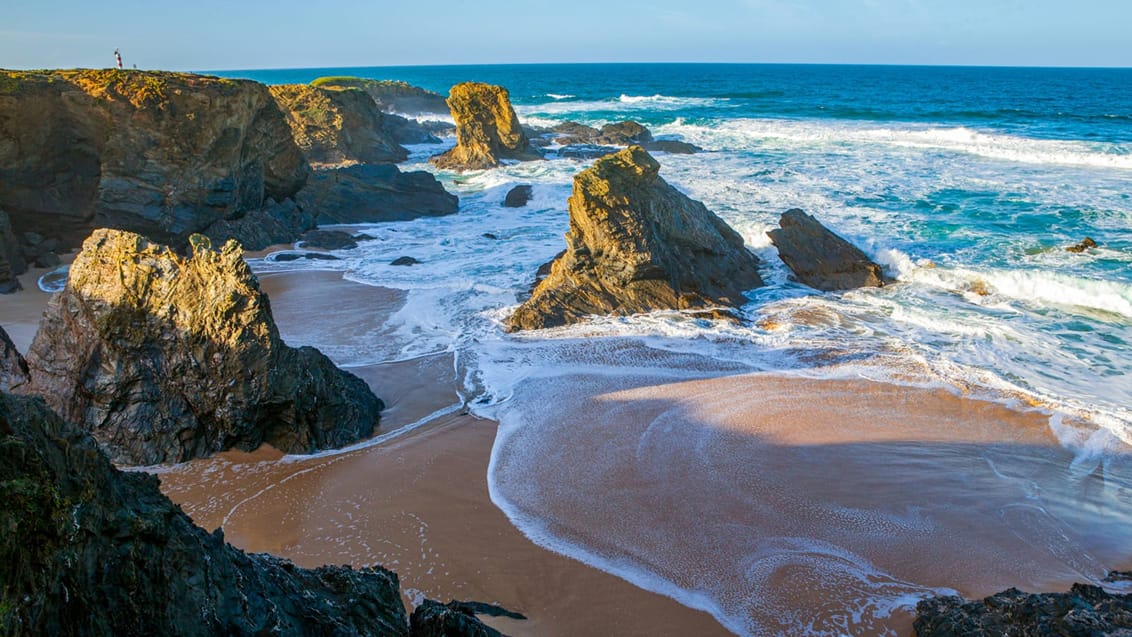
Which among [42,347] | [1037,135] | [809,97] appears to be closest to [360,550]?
[42,347]

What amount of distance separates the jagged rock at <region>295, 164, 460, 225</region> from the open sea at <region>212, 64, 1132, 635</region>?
26.4 inches

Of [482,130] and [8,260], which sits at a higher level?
[482,130]

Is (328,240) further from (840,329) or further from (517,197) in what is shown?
(840,329)

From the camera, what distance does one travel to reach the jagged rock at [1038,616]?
13.1ft

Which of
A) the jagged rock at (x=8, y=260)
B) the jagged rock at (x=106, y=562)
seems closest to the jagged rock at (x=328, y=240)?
the jagged rock at (x=8, y=260)

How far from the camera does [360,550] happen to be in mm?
5566

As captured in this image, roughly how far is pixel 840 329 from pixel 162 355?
835cm

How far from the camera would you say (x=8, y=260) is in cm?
1167

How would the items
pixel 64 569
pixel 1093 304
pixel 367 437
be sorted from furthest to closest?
pixel 1093 304 < pixel 367 437 < pixel 64 569

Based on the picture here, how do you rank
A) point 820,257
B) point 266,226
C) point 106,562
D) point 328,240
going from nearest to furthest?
point 106,562 → point 820,257 → point 266,226 → point 328,240

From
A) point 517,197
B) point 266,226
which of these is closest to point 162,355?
point 266,226

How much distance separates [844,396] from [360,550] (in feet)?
18.1

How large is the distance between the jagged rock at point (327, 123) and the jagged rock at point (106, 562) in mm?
26262

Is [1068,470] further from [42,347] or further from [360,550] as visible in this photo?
[42,347]
